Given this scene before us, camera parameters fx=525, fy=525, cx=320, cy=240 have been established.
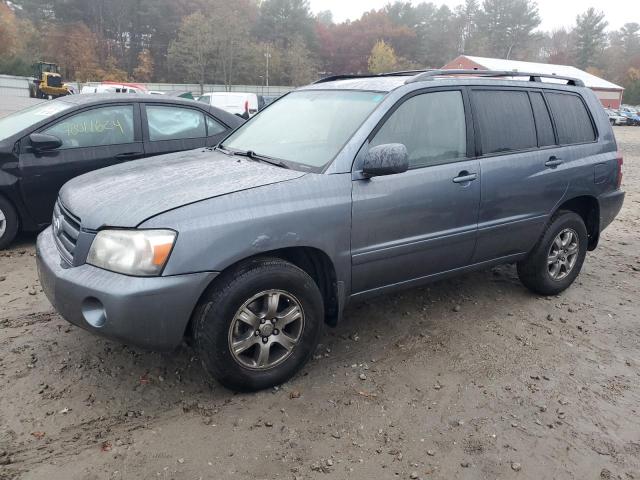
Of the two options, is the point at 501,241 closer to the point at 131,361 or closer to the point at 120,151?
the point at 131,361

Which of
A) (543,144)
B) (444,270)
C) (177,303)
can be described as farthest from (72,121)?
(543,144)

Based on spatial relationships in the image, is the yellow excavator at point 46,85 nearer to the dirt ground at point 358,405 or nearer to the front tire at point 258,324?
the dirt ground at point 358,405

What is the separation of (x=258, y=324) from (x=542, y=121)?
294 cm

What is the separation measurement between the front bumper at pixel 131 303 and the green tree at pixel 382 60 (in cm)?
7277

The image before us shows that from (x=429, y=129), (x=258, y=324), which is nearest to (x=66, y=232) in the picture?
(x=258, y=324)

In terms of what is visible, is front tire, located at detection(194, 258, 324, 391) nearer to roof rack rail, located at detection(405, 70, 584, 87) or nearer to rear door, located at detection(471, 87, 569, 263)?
rear door, located at detection(471, 87, 569, 263)

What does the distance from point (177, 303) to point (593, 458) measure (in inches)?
87.5

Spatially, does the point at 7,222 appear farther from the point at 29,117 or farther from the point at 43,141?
the point at 29,117

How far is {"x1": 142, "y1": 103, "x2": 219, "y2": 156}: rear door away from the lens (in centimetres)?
578

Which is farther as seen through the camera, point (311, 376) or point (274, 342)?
point (311, 376)

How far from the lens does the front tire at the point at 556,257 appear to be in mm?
4418

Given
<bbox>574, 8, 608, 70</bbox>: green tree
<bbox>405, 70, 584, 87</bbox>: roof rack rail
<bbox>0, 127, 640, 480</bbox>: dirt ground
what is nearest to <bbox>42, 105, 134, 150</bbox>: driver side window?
<bbox>0, 127, 640, 480</bbox>: dirt ground

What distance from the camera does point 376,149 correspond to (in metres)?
3.11

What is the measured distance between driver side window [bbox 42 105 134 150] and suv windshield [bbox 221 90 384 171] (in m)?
2.05
